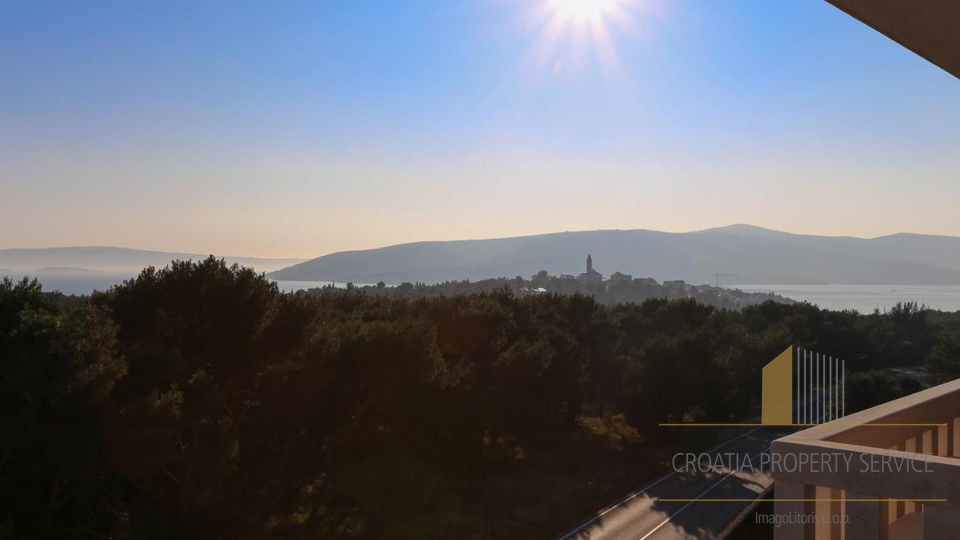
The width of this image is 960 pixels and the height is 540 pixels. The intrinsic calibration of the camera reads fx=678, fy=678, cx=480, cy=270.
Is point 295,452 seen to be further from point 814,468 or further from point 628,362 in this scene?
point 628,362

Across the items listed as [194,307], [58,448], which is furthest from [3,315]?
[194,307]

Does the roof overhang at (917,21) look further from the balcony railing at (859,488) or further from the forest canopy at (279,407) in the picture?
the forest canopy at (279,407)

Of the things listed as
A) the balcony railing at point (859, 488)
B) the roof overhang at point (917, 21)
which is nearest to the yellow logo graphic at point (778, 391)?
the balcony railing at point (859, 488)

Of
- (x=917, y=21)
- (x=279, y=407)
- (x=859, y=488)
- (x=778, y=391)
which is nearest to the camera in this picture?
(x=859, y=488)

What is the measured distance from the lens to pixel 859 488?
2293 mm

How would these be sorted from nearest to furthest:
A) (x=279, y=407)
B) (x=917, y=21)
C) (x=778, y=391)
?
(x=917, y=21)
(x=279, y=407)
(x=778, y=391)

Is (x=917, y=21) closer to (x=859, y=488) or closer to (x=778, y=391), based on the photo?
(x=859, y=488)

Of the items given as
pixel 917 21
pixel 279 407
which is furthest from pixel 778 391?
pixel 917 21

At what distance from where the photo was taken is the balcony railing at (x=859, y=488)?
2115 millimetres

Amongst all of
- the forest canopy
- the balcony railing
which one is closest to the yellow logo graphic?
the forest canopy

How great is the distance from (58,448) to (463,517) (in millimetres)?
11243

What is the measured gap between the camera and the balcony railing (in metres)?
2.12

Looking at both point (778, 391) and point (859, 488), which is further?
point (778, 391)

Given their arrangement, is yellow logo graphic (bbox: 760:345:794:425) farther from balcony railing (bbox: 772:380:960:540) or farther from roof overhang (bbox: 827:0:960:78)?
roof overhang (bbox: 827:0:960:78)
